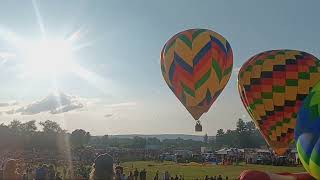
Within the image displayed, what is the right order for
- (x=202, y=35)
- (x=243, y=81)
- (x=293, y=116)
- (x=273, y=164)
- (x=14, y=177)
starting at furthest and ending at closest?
(x=273, y=164)
(x=202, y=35)
(x=243, y=81)
(x=293, y=116)
(x=14, y=177)

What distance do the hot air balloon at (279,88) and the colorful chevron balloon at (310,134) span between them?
806cm

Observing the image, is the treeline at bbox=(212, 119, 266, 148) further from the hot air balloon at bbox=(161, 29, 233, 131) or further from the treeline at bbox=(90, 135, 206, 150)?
the hot air balloon at bbox=(161, 29, 233, 131)

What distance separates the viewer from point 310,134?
8.09 m

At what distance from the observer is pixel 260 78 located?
1720 centimetres

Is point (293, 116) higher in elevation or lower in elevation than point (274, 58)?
lower

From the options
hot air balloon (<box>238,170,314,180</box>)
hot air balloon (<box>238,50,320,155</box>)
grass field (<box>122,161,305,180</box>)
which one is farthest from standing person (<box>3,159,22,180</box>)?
grass field (<box>122,161,305,180</box>)

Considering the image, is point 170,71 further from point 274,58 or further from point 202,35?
point 274,58

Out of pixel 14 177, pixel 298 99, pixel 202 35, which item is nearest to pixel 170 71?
pixel 202 35

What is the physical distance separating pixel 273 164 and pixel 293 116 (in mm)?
16988

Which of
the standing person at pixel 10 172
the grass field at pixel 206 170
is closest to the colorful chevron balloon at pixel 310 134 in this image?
the standing person at pixel 10 172

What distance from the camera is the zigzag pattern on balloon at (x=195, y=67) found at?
18.4m

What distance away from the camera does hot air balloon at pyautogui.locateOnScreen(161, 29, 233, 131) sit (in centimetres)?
1836

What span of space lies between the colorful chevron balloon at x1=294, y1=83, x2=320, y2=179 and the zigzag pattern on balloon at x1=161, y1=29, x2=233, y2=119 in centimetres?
982

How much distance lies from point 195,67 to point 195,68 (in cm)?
4
